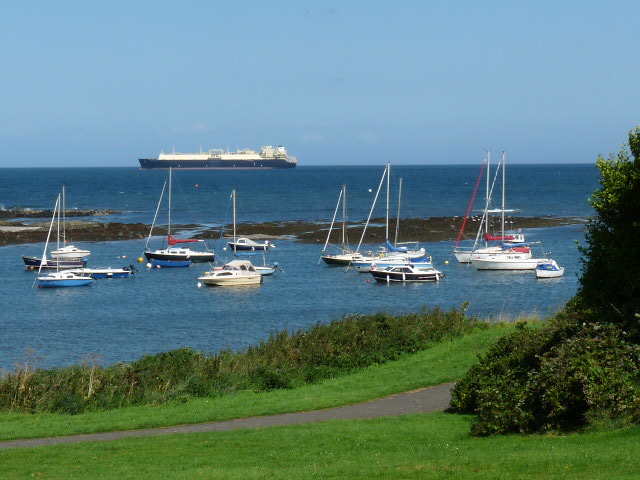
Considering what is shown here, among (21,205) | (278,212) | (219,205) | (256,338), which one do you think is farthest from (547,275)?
(21,205)

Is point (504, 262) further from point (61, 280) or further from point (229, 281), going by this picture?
point (61, 280)

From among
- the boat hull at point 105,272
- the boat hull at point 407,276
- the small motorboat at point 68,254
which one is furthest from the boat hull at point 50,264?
the boat hull at point 407,276

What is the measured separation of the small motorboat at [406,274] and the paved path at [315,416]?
3899 centimetres

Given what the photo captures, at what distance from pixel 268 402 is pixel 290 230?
72.3 metres

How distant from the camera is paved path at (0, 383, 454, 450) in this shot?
18078mm

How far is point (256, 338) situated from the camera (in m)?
40.7

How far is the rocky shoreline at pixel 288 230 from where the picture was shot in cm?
8606

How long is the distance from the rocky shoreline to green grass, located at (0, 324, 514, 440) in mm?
56752

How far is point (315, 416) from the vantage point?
65.4 ft

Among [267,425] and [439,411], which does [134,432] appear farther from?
[439,411]

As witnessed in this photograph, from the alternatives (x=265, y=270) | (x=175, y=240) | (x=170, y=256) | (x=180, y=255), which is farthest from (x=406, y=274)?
(x=175, y=240)

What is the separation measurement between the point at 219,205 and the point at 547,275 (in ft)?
263

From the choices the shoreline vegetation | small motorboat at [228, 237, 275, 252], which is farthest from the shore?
the shoreline vegetation

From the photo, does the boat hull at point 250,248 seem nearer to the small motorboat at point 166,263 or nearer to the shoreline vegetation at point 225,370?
the small motorboat at point 166,263
